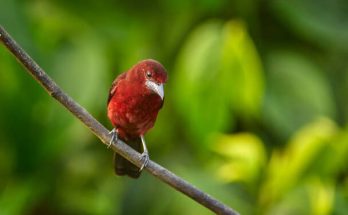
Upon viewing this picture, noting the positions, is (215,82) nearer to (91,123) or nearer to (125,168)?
(125,168)

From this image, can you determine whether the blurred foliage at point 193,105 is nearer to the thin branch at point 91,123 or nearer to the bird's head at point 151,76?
the bird's head at point 151,76

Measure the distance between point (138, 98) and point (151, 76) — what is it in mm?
66

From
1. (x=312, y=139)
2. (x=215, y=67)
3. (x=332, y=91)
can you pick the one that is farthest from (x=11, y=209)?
(x=332, y=91)

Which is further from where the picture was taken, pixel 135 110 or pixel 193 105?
pixel 193 105

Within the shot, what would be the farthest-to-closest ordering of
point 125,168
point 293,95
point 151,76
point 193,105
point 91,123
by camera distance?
point 293,95
point 193,105
point 125,168
point 151,76
point 91,123

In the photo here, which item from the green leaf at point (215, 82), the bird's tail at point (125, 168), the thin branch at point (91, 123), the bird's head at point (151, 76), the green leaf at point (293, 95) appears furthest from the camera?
the green leaf at point (293, 95)

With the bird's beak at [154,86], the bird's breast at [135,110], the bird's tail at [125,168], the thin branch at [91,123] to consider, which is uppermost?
the thin branch at [91,123]

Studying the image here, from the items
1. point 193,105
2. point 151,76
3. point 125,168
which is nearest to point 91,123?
point 151,76

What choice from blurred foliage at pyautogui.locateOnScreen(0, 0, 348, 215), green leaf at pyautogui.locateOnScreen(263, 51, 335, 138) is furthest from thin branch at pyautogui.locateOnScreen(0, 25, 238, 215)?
green leaf at pyautogui.locateOnScreen(263, 51, 335, 138)

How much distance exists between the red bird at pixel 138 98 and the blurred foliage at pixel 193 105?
128 centimetres

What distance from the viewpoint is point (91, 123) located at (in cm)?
145

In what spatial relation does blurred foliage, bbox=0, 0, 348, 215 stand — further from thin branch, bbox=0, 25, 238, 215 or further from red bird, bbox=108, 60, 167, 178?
thin branch, bbox=0, 25, 238, 215

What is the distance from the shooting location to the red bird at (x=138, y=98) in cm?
181

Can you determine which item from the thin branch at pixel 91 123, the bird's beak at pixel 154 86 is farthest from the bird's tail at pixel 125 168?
the thin branch at pixel 91 123
